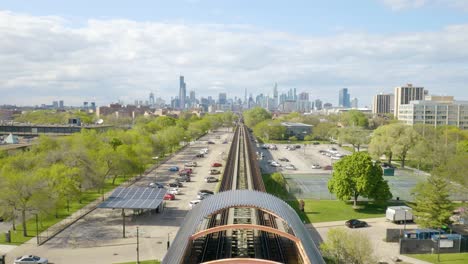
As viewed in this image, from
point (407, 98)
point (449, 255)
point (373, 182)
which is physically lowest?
point (449, 255)

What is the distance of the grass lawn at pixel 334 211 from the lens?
3722cm

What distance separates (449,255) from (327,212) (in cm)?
1200

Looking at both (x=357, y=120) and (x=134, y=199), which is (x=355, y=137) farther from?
(x=134, y=199)

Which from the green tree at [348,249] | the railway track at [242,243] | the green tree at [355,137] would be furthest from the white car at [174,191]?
the green tree at [355,137]

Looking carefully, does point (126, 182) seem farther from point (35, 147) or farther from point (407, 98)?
point (407, 98)

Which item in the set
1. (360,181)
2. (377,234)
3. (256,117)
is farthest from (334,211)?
(256,117)

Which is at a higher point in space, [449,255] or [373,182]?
[373,182]

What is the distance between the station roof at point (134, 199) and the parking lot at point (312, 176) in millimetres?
16548

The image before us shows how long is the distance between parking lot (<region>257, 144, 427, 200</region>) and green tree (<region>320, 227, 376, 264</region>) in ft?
74.3

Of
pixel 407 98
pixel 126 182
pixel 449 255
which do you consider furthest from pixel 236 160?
pixel 407 98

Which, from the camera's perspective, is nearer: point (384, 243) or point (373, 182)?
point (384, 243)

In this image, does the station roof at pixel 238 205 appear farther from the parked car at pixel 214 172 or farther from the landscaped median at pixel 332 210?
the parked car at pixel 214 172

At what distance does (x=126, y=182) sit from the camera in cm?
5388

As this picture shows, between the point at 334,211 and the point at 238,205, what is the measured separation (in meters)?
19.2
